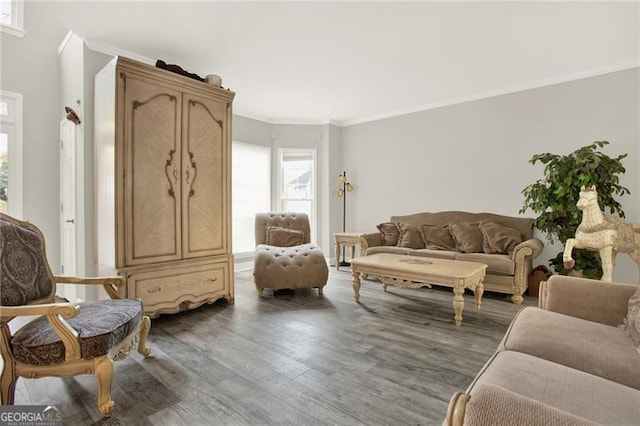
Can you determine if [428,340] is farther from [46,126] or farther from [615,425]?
[46,126]

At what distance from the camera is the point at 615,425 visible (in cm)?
87

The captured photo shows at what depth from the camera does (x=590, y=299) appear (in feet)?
5.67

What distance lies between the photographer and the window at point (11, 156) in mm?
3137

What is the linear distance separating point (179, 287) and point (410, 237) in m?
3.17

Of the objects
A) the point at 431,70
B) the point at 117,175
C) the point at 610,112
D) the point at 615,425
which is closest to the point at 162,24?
the point at 117,175

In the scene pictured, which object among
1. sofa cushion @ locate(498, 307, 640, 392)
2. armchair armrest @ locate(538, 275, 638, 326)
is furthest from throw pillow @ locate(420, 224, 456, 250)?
sofa cushion @ locate(498, 307, 640, 392)

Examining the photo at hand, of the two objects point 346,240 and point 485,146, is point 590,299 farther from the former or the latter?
point 346,240

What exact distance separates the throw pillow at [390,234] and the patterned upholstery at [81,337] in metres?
3.64

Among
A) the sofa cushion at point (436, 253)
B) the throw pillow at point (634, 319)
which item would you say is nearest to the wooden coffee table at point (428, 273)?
the sofa cushion at point (436, 253)

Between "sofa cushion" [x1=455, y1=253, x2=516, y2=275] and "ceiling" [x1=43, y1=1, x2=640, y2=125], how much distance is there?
223 centimetres

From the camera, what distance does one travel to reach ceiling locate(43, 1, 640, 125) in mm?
2465

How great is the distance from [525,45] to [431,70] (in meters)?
0.93

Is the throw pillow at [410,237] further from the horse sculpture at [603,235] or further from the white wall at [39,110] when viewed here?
the white wall at [39,110]

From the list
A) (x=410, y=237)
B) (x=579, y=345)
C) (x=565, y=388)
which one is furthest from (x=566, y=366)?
(x=410, y=237)
